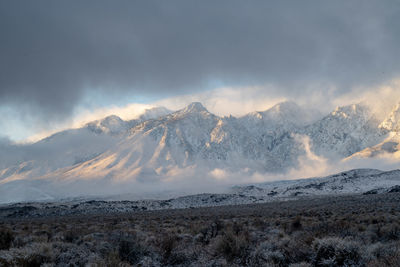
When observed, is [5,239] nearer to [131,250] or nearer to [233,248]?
[131,250]

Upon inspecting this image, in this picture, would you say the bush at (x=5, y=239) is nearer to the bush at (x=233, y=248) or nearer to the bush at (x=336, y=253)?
the bush at (x=233, y=248)

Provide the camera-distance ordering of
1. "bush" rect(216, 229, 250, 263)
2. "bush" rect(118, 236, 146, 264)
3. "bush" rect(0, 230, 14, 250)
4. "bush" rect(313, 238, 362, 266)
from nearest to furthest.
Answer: "bush" rect(313, 238, 362, 266), "bush" rect(216, 229, 250, 263), "bush" rect(118, 236, 146, 264), "bush" rect(0, 230, 14, 250)

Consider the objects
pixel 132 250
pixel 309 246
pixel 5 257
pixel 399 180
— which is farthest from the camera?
pixel 399 180

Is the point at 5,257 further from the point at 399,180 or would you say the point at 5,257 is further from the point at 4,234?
the point at 399,180

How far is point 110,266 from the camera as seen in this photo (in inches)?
283

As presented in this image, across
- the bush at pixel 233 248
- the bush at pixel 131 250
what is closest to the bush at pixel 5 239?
the bush at pixel 131 250

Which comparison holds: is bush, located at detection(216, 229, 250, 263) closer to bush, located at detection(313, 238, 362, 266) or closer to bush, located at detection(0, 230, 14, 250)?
bush, located at detection(313, 238, 362, 266)

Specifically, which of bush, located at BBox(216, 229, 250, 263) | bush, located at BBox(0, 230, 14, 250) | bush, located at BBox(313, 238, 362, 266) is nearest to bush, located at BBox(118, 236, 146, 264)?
bush, located at BBox(216, 229, 250, 263)

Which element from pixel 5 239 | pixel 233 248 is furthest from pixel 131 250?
pixel 5 239

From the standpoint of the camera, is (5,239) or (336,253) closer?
(336,253)

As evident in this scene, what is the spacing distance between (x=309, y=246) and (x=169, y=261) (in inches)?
159

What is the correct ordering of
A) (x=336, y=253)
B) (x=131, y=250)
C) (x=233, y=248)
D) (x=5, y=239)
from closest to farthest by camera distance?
1. (x=336, y=253)
2. (x=233, y=248)
3. (x=131, y=250)
4. (x=5, y=239)

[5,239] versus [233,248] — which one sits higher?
[5,239]

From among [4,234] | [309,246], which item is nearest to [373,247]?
[309,246]
